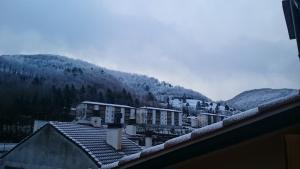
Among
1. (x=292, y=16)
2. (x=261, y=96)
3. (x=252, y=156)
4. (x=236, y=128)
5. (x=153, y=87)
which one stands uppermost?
(x=153, y=87)

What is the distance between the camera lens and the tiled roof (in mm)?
9916

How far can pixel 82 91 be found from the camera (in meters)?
62.2

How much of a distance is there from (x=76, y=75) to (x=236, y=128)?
71857mm

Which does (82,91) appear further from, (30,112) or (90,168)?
(90,168)

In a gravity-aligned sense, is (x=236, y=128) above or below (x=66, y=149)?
above

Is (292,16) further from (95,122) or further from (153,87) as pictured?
(153,87)

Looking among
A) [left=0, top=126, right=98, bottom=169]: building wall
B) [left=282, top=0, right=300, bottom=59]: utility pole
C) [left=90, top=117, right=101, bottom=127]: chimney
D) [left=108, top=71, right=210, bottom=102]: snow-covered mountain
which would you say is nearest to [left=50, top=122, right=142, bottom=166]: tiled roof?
[left=0, top=126, right=98, bottom=169]: building wall

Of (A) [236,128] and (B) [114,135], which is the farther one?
(B) [114,135]

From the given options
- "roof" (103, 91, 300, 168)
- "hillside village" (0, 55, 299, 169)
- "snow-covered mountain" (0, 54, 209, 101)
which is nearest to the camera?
"roof" (103, 91, 300, 168)

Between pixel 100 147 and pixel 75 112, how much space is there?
115ft

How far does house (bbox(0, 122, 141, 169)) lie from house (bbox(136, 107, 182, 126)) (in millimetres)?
46585

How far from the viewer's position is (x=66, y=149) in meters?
10.2

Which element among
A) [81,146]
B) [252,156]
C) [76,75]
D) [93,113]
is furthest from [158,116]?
[252,156]

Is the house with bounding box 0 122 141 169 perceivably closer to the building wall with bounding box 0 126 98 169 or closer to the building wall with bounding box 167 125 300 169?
the building wall with bounding box 0 126 98 169
